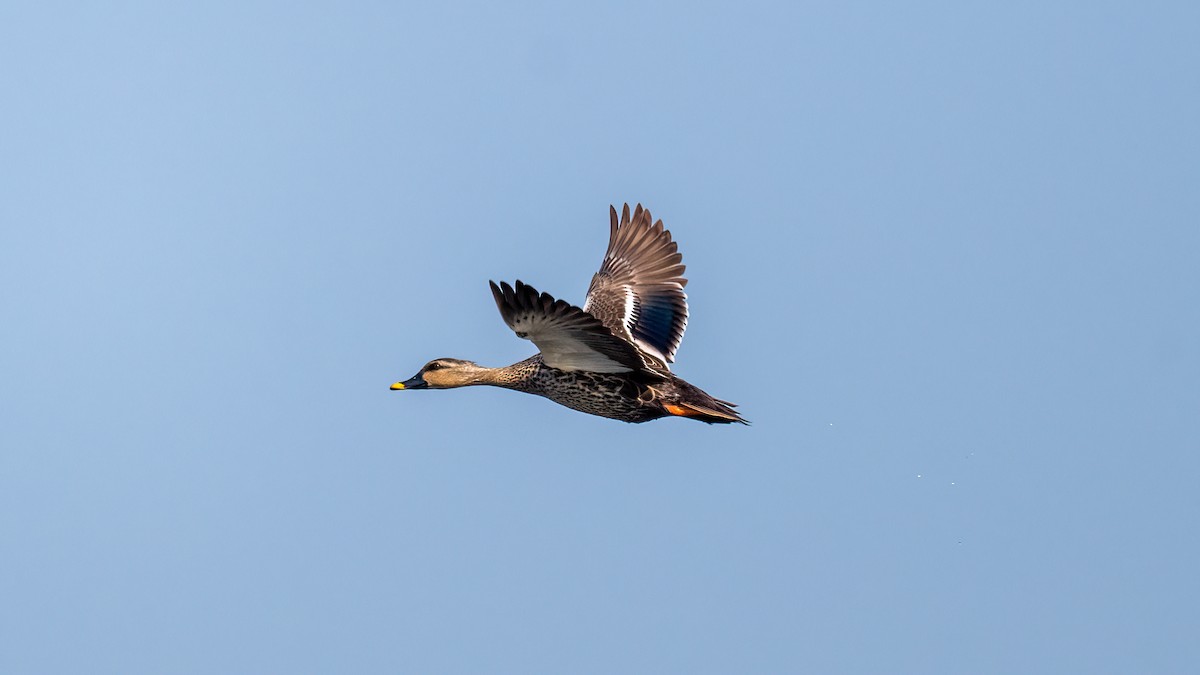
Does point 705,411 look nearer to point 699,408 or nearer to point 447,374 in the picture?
point 699,408

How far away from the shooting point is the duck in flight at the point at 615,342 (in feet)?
57.3

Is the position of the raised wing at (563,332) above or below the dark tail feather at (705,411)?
above

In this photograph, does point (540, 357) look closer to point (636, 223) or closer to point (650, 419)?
point (650, 419)

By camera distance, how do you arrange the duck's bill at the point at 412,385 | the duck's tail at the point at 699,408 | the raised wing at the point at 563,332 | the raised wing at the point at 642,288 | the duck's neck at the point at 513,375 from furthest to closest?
the raised wing at the point at 642,288 < the duck's bill at the point at 412,385 < the duck's neck at the point at 513,375 < the duck's tail at the point at 699,408 < the raised wing at the point at 563,332

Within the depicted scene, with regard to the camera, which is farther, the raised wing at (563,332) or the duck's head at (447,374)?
the duck's head at (447,374)

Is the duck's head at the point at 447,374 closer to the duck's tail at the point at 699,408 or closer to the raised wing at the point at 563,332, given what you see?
the raised wing at the point at 563,332

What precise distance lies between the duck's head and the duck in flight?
1cm

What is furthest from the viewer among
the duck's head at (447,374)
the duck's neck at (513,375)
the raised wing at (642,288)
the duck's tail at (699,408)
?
the raised wing at (642,288)

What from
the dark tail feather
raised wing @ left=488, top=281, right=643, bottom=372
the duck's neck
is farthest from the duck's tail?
Answer: the duck's neck

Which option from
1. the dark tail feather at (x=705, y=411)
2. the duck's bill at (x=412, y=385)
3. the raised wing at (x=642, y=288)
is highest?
the raised wing at (x=642, y=288)

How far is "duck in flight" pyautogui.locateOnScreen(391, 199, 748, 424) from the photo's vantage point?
1745 cm

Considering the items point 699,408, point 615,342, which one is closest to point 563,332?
point 615,342

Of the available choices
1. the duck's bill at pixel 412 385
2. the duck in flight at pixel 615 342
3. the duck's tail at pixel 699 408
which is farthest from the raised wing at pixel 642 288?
the duck's bill at pixel 412 385

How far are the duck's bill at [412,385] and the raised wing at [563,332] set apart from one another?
7.90 ft
